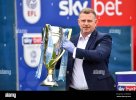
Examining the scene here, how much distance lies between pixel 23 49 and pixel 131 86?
3.14ft

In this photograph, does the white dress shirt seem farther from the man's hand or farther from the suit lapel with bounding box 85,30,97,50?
the man's hand

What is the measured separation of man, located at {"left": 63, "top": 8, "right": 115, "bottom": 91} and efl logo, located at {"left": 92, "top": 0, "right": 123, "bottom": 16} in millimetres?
722

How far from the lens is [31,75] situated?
8.88 feet

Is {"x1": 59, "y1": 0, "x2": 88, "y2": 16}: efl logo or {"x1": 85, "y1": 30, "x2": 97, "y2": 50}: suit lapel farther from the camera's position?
{"x1": 59, "y1": 0, "x2": 88, "y2": 16}: efl logo

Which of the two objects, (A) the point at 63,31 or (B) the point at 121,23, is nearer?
(A) the point at 63,31

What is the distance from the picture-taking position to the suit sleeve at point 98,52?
169 centimetres

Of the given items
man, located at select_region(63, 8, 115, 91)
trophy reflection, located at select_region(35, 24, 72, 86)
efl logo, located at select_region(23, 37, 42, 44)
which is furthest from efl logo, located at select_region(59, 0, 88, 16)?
trophy reflection, located at select_region(35, 24, 72, 86)

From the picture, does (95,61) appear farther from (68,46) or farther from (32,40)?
(32,40)

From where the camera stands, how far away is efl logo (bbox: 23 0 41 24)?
2635 millimetres

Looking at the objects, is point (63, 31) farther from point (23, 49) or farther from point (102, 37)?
point (23, 49)

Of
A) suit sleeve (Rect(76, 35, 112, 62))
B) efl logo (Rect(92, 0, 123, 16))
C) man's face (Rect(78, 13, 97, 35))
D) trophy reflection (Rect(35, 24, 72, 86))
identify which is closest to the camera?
trophy reflection (Rect(35, 24, 72, 86))

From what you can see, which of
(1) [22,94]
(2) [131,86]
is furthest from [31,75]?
(1) [22,94]

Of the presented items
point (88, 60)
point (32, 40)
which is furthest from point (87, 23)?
point (32, 40)

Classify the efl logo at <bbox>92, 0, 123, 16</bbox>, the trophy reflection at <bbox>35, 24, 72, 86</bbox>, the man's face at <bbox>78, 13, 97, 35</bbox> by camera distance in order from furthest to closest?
the efl logo at <bbox>92, 0, 123, 16</bbox> < the man's face at <bbox>78, 13, 97, 35</bbox> < the trophy reflection at <bbox>35, 24, 72, 86</bbox>
